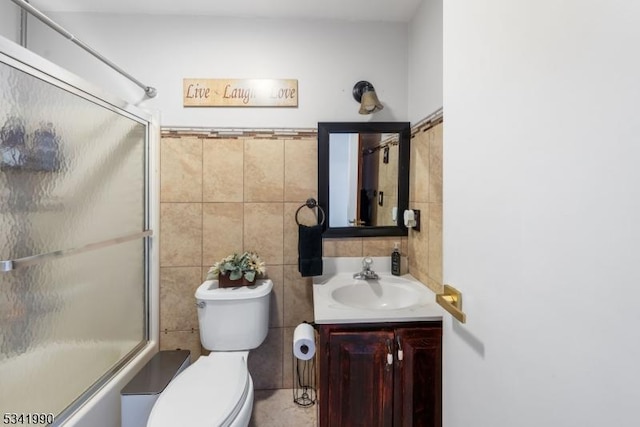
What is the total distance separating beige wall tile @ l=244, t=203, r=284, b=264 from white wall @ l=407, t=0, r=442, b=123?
1.00 metres

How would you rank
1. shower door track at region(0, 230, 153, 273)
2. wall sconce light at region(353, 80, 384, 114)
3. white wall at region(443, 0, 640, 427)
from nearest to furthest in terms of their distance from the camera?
white wall at region(443, 0, 640, 427) < shower door track at region(0, 230, 153, 273) < wall sconce light at region(353, 80, 384, 114)

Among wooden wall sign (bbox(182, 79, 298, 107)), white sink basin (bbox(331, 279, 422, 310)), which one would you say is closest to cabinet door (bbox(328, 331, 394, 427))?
white sink basin (bbox(331, 279, 422, 310))

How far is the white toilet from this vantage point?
104cm

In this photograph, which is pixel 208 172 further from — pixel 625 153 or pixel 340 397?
pixel 625 153

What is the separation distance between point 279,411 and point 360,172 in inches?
57.7

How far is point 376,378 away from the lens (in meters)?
1.19

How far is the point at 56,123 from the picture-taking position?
1.12 m

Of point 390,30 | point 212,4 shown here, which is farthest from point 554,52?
point 212,4

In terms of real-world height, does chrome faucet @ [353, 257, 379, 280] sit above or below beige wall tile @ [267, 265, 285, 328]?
above

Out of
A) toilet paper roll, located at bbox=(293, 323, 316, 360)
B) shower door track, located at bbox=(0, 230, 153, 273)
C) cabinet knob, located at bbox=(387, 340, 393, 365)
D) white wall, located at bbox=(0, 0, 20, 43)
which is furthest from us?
white wall, located at bbox=(0, 0, 20, 43)

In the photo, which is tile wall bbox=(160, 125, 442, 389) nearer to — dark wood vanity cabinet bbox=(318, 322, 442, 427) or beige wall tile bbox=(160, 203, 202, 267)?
beige wall tile bbox=(160, 203, 202, 267)

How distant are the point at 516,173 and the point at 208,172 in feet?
5.19

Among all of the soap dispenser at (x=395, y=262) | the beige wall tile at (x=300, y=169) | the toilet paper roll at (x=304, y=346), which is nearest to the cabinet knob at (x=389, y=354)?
→ the toilet paper roll at (x=304, y=346)

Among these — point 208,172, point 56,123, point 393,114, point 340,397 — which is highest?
point 393,114
